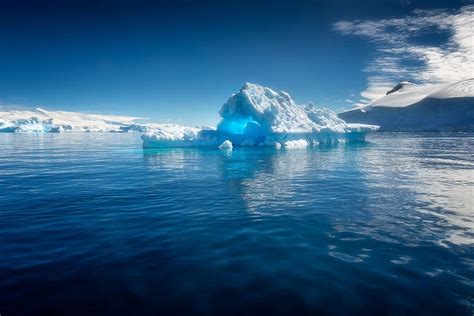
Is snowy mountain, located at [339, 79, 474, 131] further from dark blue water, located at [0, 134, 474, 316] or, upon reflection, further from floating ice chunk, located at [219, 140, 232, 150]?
dark blue water, located at [0, 134, 474, 316]

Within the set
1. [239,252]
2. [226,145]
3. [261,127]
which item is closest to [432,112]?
[261,127]

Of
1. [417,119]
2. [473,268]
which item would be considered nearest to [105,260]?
[473,268]

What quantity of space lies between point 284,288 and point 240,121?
155 feet

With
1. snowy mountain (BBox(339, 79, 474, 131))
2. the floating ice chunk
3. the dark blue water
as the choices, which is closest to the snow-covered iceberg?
the floating ice chunk

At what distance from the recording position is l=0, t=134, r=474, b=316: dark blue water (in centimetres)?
543

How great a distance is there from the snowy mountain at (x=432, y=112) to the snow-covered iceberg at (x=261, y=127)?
108925 mm

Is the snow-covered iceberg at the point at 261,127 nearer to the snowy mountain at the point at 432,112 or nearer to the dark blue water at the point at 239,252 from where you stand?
the dark blue water at the point at 239,252

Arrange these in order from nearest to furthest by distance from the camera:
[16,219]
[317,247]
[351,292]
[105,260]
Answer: [351,292]
[105,260]
[317,247]
[16,219]

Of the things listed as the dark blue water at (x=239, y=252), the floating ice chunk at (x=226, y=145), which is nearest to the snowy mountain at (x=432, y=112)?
the floating ice chunk at (x=226, y=145)

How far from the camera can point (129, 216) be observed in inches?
440

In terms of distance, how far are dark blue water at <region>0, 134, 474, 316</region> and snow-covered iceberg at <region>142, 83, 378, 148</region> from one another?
107 ft

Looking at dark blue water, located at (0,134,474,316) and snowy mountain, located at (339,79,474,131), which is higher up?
snowy mountain, located at (339,79,474,131)

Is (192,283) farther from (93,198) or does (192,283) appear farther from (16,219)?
(93,198)

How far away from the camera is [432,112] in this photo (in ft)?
494
